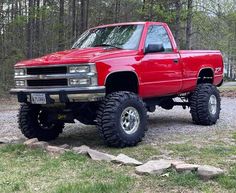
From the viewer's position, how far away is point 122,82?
7.75 m

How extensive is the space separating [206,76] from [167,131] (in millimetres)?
2009

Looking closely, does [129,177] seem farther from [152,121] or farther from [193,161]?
[152,121]

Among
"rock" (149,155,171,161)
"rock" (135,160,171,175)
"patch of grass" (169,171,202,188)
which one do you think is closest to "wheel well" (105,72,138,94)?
"rock" (149,155,171,161)

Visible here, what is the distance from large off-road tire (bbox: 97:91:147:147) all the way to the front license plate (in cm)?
92

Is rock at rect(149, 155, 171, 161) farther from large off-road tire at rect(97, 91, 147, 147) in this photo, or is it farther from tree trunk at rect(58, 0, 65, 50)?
tree trunk at rect(58, 0, 65, 50)

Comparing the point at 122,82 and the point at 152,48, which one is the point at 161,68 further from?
the point at 122,82

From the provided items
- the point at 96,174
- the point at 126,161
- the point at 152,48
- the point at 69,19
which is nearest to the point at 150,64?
the point at 152,48

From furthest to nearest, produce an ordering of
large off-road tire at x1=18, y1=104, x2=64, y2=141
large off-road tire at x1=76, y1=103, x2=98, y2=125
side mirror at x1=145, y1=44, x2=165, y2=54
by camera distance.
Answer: large off-road tire at x1=18, y1=104, x2=64, y2=141 < side mirror at x1=145, y1=44, x2=165, y2=54 < large off-road tire at x1=76, y1=103, x2=98, y2=125

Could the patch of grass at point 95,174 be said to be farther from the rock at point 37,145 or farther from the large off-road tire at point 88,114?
the large off-road tire at point 88,114

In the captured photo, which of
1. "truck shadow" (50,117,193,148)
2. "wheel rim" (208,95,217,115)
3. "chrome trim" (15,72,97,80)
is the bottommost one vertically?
"truck shadow" (50,117,193,148)

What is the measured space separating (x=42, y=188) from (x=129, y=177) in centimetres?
103

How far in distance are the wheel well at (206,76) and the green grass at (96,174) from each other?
3.32m

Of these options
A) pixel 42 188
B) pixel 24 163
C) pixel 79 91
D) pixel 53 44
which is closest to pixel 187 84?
pixel 79 91

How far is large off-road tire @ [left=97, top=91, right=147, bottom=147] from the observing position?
22.8 feet
